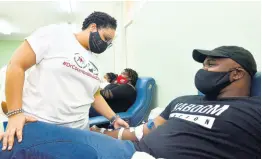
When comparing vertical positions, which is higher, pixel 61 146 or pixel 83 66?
pixel 83 66

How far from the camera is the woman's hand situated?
81 cm

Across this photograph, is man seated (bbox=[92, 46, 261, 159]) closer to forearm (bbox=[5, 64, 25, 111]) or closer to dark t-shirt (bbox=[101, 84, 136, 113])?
forearm (bbox=[5, 64, 25, 111])

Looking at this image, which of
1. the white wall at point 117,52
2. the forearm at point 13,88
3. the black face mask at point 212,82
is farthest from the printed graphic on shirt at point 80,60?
the white wall at point 117,52

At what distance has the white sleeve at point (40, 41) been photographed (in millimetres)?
990

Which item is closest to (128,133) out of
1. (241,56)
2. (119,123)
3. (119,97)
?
(119,123)

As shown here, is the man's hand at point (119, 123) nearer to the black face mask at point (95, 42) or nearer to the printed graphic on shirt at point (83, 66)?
the printed graphic on shirt at point (83, 66)

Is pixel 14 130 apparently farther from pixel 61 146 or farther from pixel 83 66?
pixel 83 66

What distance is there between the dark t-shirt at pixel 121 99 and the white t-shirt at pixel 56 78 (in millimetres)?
1014

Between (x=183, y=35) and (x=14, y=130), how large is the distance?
1.41m

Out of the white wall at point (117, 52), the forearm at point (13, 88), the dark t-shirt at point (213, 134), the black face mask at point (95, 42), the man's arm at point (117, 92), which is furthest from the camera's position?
the white wall at point (117, 52)

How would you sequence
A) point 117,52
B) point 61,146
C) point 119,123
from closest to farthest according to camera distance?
point 61,146 → point 119,123 → point 117,52

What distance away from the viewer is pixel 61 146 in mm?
831

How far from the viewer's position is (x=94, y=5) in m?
3.99

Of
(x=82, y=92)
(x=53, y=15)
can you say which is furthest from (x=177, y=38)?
(x=53, y=15)
